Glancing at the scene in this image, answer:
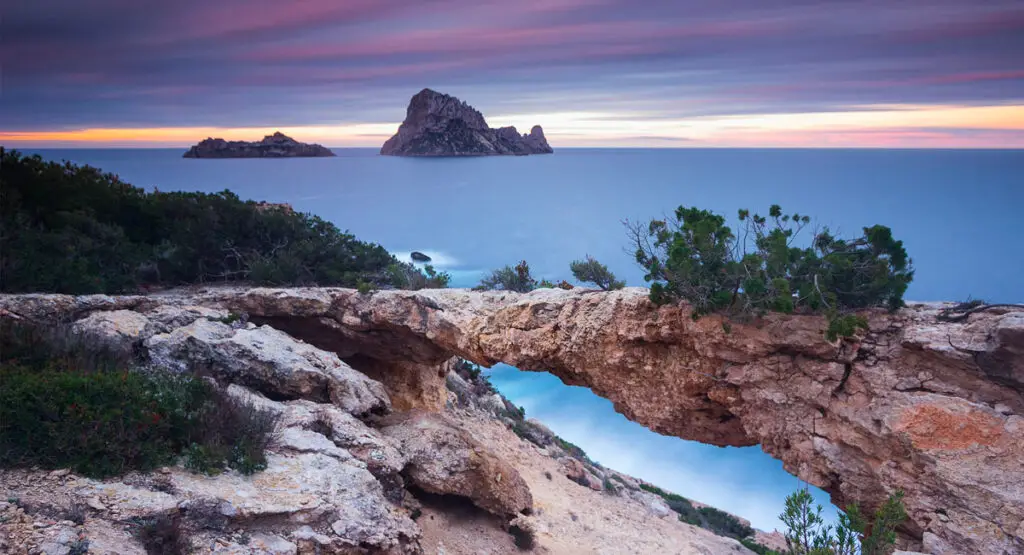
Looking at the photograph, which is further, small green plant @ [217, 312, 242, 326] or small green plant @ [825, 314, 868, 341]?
small green plant @ [217, 312, 242, 326]

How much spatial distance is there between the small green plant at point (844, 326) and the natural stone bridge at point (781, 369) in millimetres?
236

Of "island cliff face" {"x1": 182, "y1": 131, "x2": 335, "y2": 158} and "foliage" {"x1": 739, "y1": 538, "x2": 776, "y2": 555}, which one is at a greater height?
"island cliff face" {"x1": 182, "y1": 131, "x2": 335, "y2": 158}

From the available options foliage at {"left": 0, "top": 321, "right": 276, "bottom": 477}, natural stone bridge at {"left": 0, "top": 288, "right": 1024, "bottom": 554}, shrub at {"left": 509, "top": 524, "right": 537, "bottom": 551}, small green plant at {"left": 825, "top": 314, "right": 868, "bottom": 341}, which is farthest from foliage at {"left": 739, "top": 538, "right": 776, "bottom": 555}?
foliage at {"left": 0, "top": 321, "right": 276, "bottom": 477}

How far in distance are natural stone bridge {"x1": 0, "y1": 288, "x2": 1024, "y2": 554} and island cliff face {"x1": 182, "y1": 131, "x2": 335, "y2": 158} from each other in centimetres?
6984

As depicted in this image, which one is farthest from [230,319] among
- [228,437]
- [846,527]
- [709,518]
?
[709,518]

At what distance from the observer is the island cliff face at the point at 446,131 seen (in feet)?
263

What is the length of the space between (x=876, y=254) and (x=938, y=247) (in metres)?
25.1

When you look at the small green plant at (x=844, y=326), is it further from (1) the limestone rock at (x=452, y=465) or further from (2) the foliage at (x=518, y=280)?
(2) the foliage at (x=518, y=280)

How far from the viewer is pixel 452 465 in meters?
9.70

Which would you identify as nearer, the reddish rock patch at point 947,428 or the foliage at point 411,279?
the reddish rock patch at point 947,428

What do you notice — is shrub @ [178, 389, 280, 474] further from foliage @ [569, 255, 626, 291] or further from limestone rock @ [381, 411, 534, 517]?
foliage @ [569, 255, 626, 291]

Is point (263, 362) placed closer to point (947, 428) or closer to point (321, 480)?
point (321, 480)

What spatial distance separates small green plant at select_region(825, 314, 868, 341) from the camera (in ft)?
26.3

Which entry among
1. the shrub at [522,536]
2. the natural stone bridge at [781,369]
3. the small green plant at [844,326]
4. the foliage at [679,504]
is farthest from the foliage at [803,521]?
the foliage at [679,504]
